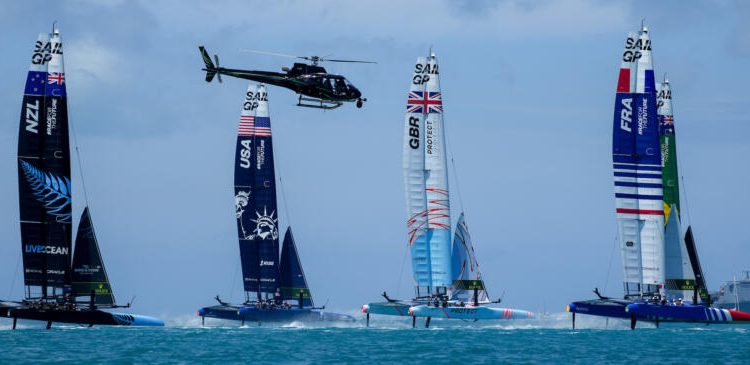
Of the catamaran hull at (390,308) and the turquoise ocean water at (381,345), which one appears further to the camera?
the catamaran hull at (390,308)

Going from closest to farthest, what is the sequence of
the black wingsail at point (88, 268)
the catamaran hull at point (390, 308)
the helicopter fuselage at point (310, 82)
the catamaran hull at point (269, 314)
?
the helicopter fuselage at point (310, 82), the black wingsail at point (88, 268), the catamaran hull at point (390, 308), the catamaran hull at point (269, 314)

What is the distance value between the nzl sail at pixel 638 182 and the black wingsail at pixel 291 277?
2629 cm

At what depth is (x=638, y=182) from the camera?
305ft

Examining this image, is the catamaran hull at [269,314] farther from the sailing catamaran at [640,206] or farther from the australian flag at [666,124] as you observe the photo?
the australian flag at [666,124]

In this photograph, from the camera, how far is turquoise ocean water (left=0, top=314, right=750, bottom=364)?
2864 inches

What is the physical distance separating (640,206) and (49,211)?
3207 centimetres

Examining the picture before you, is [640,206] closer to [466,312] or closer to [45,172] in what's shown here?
[466,312]

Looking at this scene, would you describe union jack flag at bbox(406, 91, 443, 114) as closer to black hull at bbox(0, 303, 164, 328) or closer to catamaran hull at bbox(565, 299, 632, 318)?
catamaran hull at bbox(565, 299, 632, 318)

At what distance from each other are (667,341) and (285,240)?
35.3 meters

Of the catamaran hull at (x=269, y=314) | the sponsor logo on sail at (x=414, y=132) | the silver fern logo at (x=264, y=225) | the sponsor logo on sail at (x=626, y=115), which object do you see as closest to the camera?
the sponsor logo on sail at (x=626, y=115)

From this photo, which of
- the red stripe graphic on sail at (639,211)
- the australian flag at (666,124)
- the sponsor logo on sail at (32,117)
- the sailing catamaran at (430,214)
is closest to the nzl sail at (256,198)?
the sailing catamaran at (430,214)

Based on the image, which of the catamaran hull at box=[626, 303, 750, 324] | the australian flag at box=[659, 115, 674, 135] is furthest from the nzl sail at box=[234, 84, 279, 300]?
the catamaran hull at box=[626, 303, 750, 324]

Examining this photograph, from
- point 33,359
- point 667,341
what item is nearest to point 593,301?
point 667,341

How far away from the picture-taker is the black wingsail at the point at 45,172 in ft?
290
